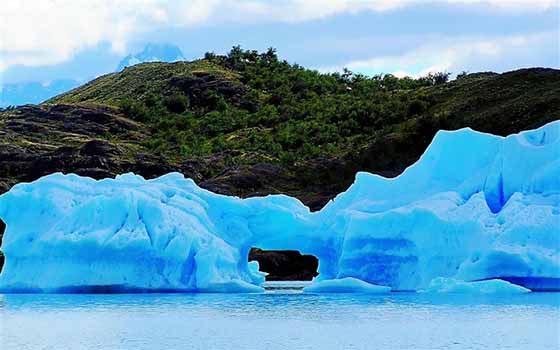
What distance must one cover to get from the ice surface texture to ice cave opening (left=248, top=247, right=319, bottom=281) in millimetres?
14285

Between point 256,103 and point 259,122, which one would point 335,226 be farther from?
point 256,103

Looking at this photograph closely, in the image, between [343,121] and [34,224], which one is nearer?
[34,224]

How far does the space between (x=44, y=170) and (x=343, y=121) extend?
2008 centimetres

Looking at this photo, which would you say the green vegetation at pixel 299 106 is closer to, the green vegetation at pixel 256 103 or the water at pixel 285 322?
the green vegetation at pixel 256 103

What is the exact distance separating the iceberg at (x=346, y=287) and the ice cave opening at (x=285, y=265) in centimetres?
1486

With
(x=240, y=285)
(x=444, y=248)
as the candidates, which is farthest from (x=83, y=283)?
(x=444, y=248)

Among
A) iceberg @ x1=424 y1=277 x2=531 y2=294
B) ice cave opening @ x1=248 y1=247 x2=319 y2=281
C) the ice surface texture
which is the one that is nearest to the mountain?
ice cave opening @ x1=248 y1=247 x2=319 y2=281

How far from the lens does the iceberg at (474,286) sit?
21422 millimetres

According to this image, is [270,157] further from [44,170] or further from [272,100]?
[272,100]

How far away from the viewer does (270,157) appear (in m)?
56.9

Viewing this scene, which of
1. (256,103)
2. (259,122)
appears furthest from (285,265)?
(256,103)

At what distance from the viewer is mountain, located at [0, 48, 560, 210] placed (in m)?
50.0

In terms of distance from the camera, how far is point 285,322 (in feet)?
60.4

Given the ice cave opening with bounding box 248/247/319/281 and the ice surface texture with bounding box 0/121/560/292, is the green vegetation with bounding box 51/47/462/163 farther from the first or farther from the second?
the ice surface texture with bounding box 0/121/560/292
